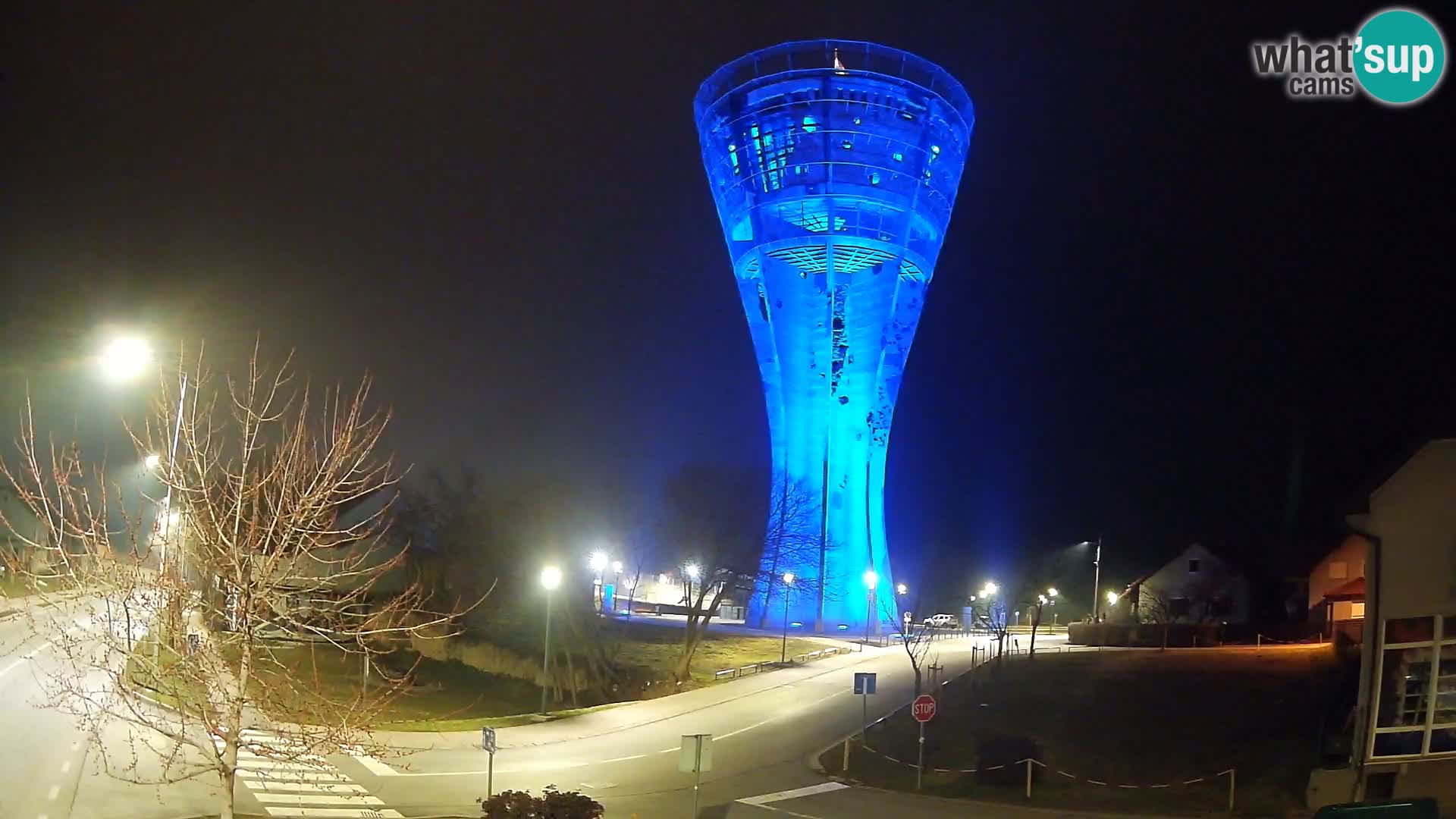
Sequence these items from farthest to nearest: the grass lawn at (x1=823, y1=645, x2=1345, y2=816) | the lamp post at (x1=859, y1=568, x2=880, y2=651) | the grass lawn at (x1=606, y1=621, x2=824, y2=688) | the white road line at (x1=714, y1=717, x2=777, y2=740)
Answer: the lamp post at (x1=859, y1=568, x2=880, y2=651) < the grass lawn at (x1=606, y1=621, x2=824, y2=688) < the white road line at (x1=714, y1=717, x2=777, y2=740) < the grass lawn at (x1=823, y1=645, x2=1345, y2=816)

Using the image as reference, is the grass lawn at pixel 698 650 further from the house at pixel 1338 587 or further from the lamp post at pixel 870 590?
the house at pixel 1338 587

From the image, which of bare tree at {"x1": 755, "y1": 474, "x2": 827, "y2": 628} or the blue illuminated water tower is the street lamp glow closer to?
bare tree at {"x1": 755, "y1": 474, "x2": 827, "y2": 628}

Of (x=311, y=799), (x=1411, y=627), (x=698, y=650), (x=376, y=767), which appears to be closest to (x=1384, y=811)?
(x=1411, y=627)

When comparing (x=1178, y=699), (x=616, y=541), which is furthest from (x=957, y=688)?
(x=616, y=541)

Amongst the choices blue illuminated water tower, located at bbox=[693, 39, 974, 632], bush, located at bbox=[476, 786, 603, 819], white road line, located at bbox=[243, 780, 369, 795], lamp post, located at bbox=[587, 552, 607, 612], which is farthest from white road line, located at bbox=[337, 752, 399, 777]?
blue illuminated water tower, located at bbox=[693, 39, 974, 632]

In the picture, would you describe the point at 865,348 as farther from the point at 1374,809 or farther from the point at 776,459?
the point at 1374,809

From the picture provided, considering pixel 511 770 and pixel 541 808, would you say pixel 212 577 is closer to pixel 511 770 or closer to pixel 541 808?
pixel 541 808

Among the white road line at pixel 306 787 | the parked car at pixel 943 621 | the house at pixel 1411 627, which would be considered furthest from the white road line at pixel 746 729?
the parked car at pixel 943 621
